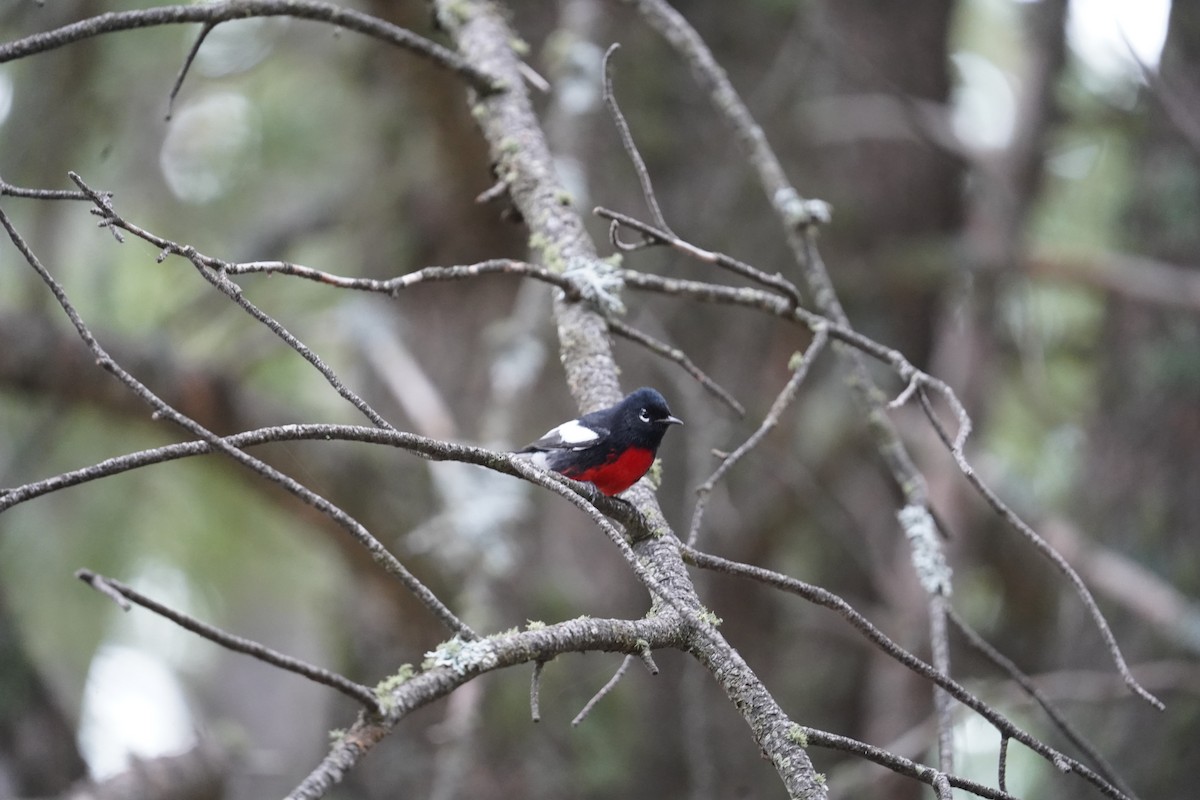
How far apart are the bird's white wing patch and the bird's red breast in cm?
11

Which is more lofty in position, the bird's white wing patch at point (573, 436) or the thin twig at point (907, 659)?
the bird's white wing patch at point (573, 436)

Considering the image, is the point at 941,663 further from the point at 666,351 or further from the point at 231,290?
the point at 231,290

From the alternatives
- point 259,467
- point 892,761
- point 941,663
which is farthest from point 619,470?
point 259,467

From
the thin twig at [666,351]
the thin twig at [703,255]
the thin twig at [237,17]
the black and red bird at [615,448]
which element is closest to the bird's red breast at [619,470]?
the black and red bird at [615,448]

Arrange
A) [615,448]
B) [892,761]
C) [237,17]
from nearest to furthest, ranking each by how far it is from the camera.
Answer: [892,761] → [237,17] → [615,448]

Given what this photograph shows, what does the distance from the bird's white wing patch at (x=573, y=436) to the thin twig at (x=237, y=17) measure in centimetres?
98

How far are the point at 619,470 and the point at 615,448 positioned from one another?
0.16 meters

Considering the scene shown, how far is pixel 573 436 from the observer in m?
3.46

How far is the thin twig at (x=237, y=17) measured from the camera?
2062 mm

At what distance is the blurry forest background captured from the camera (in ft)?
16.2

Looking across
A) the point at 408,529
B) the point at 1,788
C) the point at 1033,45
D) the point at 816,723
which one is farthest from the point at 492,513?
the point at 1033,45

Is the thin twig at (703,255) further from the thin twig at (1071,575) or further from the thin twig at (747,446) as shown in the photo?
the thin twig at (1071,575)

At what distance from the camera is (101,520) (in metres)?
6.62

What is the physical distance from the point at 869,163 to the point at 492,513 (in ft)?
14.0
